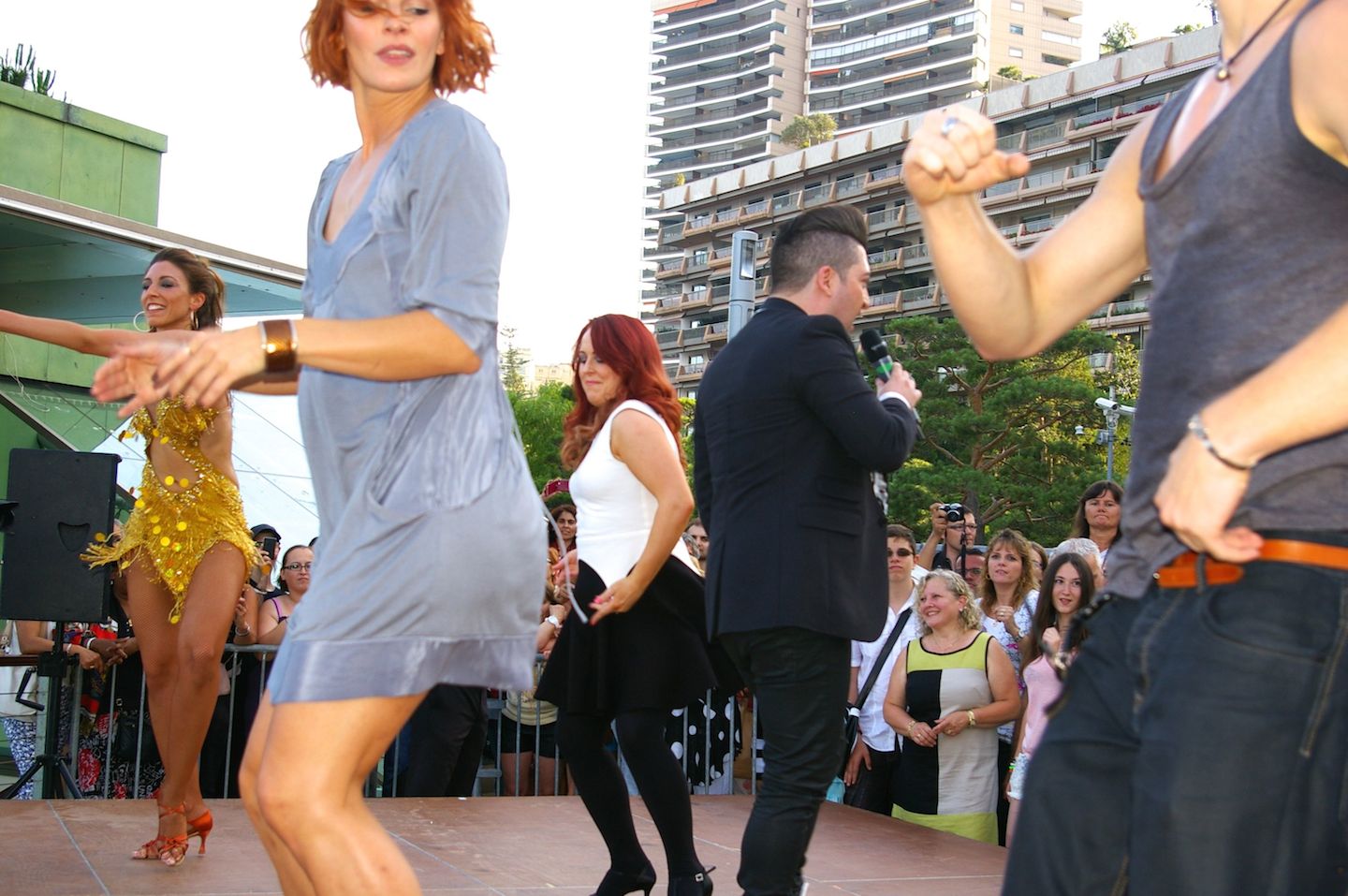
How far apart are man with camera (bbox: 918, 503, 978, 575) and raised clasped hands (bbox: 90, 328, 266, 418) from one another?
8.41 meters

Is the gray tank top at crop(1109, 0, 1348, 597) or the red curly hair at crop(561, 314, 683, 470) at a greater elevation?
the red curly hair at crop(561, 314, 683, 470)

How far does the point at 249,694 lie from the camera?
8109 mm

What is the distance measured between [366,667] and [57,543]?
5.17 meters

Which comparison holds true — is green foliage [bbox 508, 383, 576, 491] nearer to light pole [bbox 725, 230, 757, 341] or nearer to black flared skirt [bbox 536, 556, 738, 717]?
light pole [bbox 725, 230, 757, 341]

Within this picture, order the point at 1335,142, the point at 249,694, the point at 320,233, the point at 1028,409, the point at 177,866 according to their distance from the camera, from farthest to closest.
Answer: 1. the point at 1028,409
2. the point at 249,694
3. the point at 177,866
4. the point at 320,233
5. the point at 1335,142

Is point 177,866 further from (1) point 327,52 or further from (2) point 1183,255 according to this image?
(2) point 1183,255

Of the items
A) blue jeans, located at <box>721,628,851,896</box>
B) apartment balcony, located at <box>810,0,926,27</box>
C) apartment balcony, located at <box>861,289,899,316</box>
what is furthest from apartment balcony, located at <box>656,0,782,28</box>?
blue jeans, located at <box>721,628,851,896</box>

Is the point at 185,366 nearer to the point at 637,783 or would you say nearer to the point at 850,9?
A: the point at 637,783

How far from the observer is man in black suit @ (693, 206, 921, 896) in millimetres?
3947

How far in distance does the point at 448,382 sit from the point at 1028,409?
4899cm

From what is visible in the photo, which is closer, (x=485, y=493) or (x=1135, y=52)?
(x=485, y=493)

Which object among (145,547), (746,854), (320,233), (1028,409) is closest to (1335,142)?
(320,233)

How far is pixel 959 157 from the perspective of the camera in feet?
6.35

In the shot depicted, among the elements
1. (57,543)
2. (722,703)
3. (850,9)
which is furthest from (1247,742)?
(850,9)
